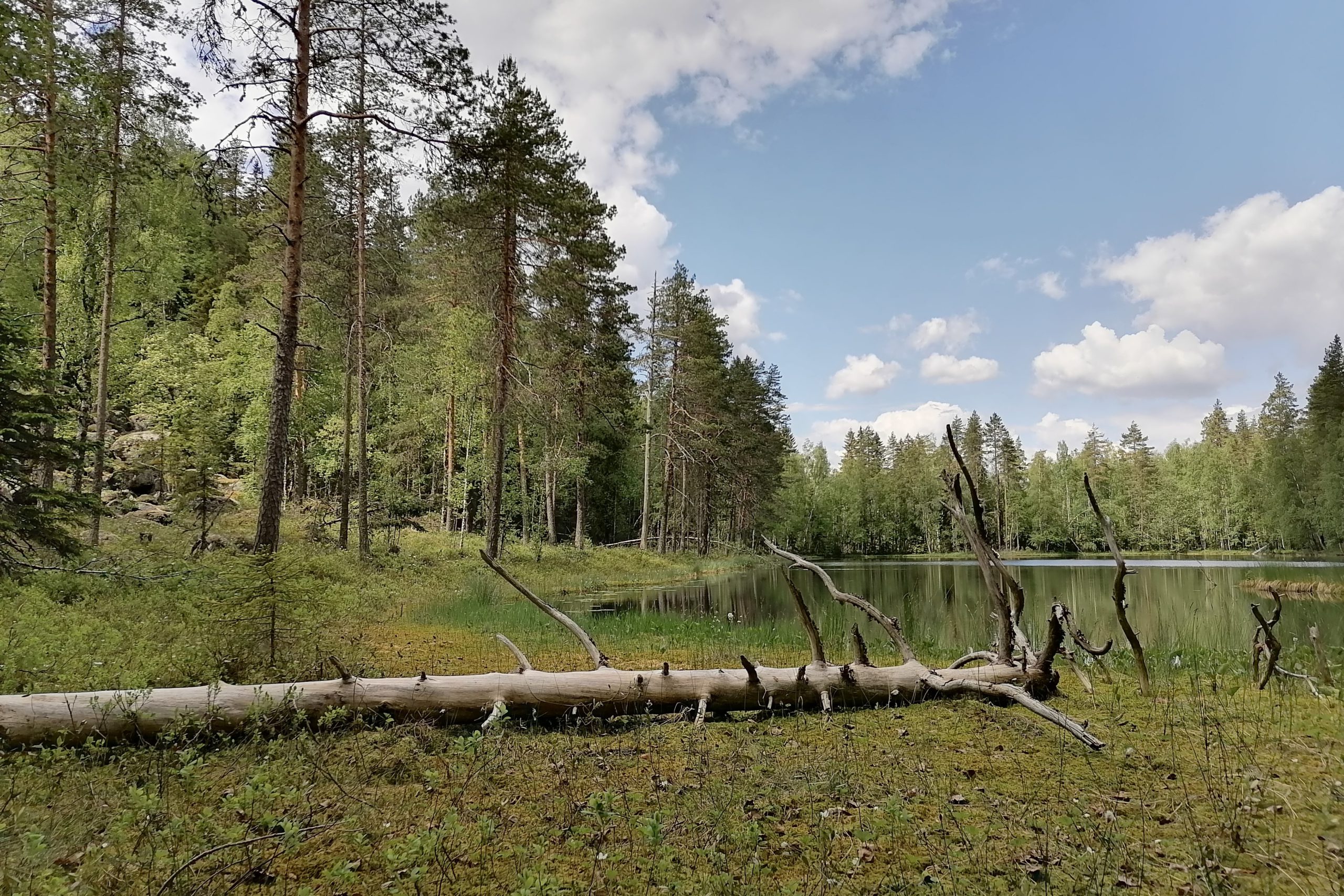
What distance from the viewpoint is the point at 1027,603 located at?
17312mm

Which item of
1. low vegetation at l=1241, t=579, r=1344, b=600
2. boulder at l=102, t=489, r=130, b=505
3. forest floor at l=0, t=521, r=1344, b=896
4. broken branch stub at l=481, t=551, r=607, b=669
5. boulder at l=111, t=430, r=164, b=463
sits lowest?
low vegetation at l=1241, t=579, r=1344, b=600

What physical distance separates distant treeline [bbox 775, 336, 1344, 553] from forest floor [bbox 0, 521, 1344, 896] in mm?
54096

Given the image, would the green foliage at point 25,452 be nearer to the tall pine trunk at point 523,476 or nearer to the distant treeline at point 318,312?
the distant treeline at point 318,312

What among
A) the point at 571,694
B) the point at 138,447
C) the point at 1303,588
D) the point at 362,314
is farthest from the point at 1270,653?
the point at 138,447

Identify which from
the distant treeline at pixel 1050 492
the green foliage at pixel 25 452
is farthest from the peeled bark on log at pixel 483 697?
the distant treeline at pixel 1050 492

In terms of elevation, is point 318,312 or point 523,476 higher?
point 318,312

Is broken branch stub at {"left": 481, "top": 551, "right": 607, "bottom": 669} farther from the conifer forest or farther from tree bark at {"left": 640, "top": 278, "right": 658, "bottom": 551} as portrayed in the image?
tree bark at {"left": 640, "top": 278, "right": 658, "bottom": 551}

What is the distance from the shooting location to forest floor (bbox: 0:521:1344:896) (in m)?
2.83

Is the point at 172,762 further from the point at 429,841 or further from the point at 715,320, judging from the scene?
the point at 715,320

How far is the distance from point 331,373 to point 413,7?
22.5m

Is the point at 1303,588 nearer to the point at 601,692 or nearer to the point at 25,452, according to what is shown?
the point at 601,692

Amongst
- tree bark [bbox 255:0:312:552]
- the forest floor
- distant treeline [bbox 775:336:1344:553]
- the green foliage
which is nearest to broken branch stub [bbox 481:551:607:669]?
the forest floor

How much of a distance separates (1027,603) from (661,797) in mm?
16923

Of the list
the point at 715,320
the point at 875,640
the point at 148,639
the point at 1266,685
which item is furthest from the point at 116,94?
the point at 715,320
